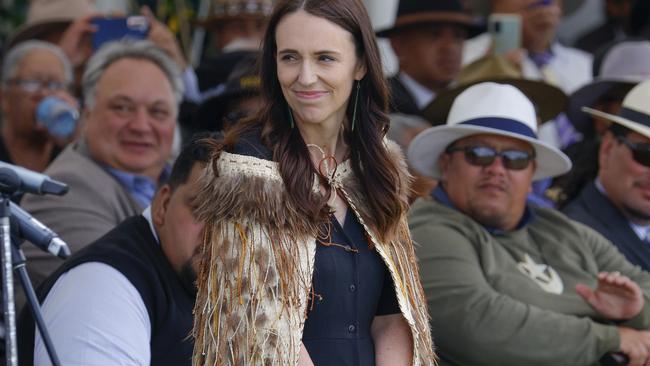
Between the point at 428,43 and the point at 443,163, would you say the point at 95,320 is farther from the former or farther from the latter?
the point at 428,43

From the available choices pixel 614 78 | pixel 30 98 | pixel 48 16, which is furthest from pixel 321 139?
pixel 48 16

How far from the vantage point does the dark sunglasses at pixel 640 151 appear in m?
5.34

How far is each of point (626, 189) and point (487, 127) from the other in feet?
3.24

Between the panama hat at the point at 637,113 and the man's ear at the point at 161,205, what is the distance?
7.81 ft

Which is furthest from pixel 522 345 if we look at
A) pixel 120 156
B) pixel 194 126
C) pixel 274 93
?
pixel 194 126

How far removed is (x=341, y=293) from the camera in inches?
120

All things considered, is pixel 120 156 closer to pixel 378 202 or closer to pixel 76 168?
pixel 76 168

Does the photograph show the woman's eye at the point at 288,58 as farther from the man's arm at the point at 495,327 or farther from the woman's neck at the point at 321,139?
the man's arm at the point at 495,327

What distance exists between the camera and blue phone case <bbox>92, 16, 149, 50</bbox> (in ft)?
21.3

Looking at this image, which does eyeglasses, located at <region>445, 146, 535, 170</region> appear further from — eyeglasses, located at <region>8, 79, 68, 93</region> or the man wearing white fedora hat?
eyeglasses, located at <region>8, 79, 68, 93</region>

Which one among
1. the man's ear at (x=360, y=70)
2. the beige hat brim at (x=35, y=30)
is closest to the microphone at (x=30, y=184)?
the man's ear at (x=360, y=70)

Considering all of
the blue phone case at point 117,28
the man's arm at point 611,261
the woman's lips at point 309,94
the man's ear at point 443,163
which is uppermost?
the woman's lips at point 309,94

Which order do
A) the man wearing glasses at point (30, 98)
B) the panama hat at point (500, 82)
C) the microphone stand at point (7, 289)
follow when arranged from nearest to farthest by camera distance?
the microphone stand at point (7, 289) → the panama hat at point (500, 82) → the man wearing glasses at point (30, 98)

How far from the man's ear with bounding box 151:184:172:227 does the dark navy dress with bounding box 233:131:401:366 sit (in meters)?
0.92
